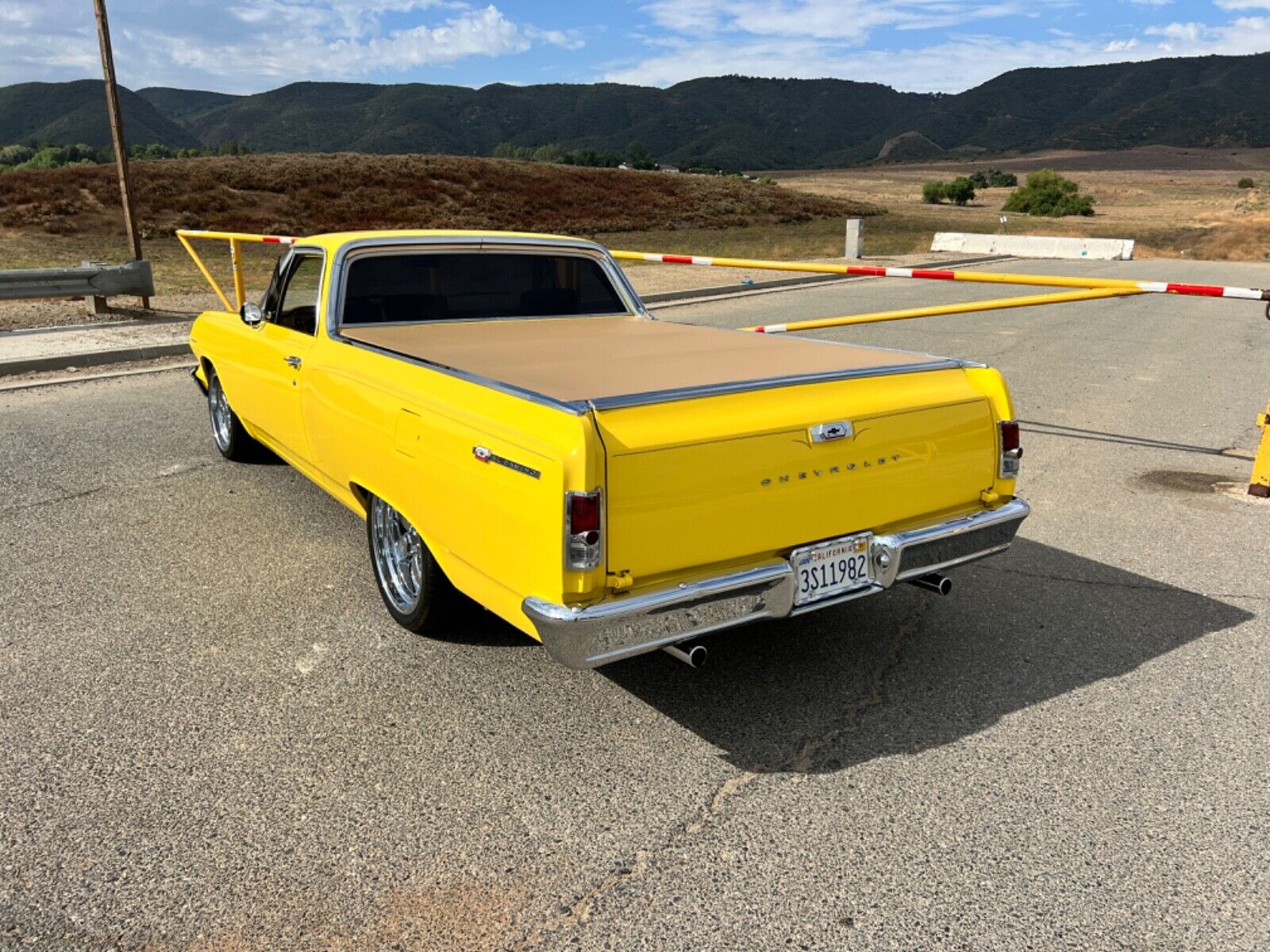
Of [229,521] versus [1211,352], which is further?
[1211,352]

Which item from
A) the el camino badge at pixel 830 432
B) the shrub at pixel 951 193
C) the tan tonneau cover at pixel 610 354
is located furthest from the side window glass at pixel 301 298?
the shrub at pixel 951 193

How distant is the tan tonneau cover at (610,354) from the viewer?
3.54m

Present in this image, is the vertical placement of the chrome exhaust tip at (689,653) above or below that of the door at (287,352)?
below

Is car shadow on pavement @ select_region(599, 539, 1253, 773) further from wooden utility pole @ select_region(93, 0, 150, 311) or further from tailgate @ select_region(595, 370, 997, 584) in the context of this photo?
wooden utility pole @ select_region(93, 0, 150, 311)

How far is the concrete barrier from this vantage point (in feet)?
103

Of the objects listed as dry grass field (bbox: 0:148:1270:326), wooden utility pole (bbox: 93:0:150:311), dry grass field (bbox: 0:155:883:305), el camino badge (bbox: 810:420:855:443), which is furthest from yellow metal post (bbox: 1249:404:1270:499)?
dry grass field (bbox: 0:155:883:305)

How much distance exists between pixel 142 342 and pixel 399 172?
1337 inches

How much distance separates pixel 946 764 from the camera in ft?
10.7

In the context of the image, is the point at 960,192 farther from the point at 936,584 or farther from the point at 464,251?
the point at 936,584

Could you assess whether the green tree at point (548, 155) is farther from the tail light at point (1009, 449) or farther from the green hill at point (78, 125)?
the tail light at point (1009, 449)

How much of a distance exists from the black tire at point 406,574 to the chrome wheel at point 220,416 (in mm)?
2713

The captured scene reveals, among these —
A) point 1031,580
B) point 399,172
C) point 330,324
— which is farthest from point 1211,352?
point 399,172

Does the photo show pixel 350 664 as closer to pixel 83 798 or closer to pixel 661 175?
pixel 83 798

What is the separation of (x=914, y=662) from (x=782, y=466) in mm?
1289
